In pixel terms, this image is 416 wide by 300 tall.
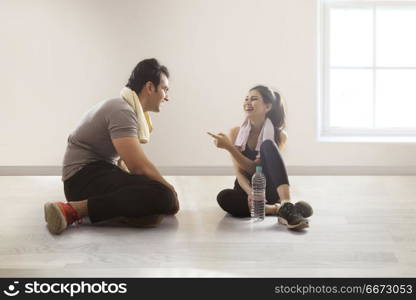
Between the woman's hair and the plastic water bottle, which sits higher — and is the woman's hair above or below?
above

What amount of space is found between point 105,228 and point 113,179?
0.23 metres

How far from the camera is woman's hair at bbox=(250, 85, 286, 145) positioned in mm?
2967

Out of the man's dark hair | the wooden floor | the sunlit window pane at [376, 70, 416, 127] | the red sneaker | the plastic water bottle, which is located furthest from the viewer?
the sunlit window pane at [376, 70, 416, 127]

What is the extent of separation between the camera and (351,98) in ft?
15.8

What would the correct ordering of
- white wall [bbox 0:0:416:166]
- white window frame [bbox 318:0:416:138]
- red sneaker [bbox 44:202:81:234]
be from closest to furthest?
red sneaker [bbox 44:202:81:234], white wall [bbox 0:0:416:166], white window frame [bbox 318:0:416:138]

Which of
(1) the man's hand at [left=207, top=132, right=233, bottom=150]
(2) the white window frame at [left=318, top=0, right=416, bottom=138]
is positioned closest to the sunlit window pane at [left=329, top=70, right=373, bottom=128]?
(2) the white window frame at [left=318, top=0, right=416, bottom=138]

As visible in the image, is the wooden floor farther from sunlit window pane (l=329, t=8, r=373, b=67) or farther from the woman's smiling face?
sunlit window pane (l=329, t=8, r=373, b=67)

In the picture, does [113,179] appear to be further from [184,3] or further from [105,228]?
[184,3]

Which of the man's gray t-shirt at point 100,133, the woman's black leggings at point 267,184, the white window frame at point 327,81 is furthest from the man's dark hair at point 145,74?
the white window frame at point 327,81

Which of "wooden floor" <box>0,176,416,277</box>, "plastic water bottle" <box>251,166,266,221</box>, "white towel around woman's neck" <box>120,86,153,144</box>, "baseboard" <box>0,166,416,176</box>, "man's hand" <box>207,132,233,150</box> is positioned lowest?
"baseboard" <box>0,166,416,176</box>

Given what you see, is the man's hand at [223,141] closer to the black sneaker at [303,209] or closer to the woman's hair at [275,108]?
the woman's hair at [275,108]

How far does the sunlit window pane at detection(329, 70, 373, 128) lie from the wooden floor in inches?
48.3

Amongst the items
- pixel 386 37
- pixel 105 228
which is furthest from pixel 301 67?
pixel 105 228

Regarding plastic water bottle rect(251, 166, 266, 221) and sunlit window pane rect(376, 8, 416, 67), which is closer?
plastic water bottle rect(251, 166, 266, 221)
